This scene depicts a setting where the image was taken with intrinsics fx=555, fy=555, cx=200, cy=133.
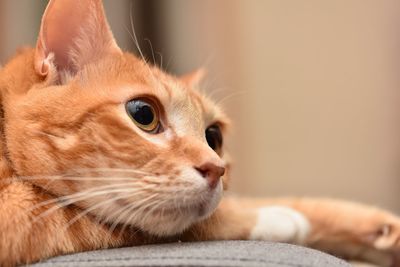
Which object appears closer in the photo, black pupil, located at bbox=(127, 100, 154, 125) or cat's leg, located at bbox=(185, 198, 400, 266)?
black pupil, located at bbox=(127, 100, 154, 125)

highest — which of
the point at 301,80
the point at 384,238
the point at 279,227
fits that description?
the point at 301,80

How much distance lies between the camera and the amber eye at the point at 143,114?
964mm

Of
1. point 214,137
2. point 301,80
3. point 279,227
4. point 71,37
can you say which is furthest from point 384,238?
point 301,80

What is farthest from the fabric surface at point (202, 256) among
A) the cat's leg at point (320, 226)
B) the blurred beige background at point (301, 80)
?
the blurred beige background at point (301, 80)

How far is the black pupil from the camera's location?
97cm

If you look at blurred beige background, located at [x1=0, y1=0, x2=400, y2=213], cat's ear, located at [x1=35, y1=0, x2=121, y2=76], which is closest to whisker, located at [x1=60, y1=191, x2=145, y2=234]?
cat's ear, located at [x1=35, y1=0, x2=121, y2=76]

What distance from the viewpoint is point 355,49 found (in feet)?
8.80

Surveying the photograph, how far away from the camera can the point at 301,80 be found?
107 inches

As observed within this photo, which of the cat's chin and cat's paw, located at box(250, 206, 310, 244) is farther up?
cat's paw, located at box(250, 206, 310, 244)

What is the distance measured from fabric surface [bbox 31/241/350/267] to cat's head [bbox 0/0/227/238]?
0.08m

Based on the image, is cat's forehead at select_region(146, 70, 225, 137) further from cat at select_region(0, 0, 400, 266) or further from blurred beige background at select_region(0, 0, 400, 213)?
blurred beige background at select_region(0, 0, 400, 213)

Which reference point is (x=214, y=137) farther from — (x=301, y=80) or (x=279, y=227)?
(x=301, y=80)

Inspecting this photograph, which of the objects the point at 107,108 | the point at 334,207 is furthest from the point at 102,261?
the point at 334,207

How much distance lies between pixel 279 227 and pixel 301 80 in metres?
1.68
